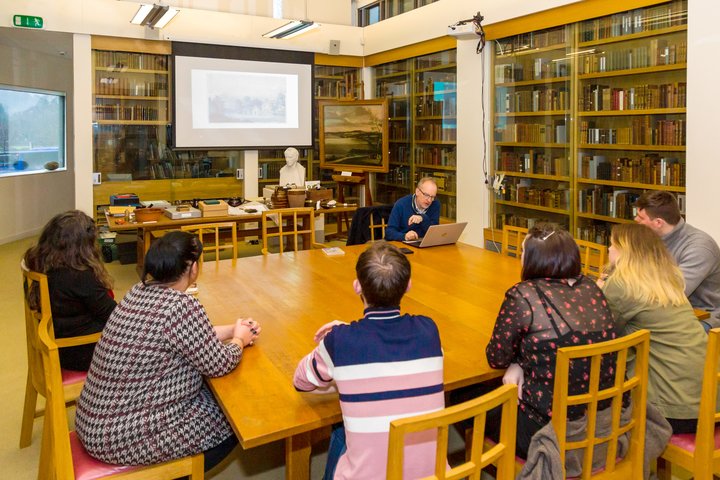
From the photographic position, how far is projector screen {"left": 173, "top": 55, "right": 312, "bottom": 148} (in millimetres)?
7637

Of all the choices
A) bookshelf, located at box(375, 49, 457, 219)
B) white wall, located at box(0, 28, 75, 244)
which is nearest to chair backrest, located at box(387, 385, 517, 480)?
bookshelf, located at box(375, 49, 457, 219)

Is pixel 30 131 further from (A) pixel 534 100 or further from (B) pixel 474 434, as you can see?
(B) pixel 474 434

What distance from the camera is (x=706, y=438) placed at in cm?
193

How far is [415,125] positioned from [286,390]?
6.56m

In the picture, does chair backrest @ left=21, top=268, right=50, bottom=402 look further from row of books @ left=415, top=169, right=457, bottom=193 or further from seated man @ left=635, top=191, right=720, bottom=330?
row of books @ left=415, top=169, right=457, bottom=193

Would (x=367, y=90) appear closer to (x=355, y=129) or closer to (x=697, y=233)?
(x=355, y=129)

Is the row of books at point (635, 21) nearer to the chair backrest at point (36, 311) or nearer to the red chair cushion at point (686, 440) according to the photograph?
the red chair cushion at point (686, 440)

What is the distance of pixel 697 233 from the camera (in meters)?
2.89

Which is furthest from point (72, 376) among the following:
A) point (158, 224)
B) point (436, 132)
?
point (436, 132)

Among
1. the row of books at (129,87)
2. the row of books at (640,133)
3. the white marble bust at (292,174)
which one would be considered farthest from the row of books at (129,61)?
the row of books at (640,133)

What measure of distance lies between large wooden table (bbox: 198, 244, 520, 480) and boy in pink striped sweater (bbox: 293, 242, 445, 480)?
0.20 meters

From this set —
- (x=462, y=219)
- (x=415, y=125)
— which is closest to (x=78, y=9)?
(x=415, y=125)

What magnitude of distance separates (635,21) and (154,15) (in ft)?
16.0

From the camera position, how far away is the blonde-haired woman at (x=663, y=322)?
208cm
